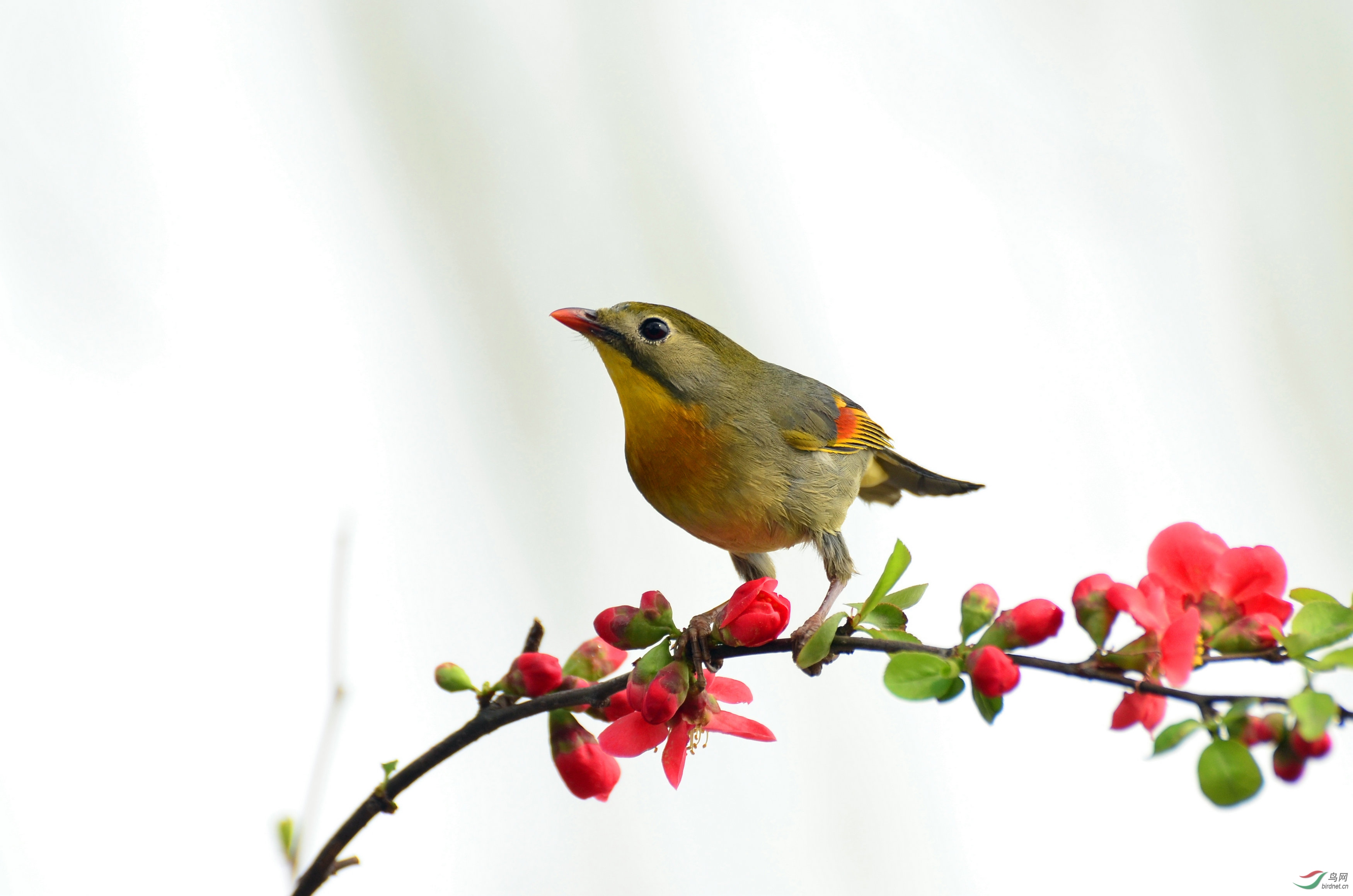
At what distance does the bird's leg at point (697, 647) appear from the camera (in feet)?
2.43

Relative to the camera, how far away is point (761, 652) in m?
0.72

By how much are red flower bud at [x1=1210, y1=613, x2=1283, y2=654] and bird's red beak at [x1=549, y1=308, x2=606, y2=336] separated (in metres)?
0.80

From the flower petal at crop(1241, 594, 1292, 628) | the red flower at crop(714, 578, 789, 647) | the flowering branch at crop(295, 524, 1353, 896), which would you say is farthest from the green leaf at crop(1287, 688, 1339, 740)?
the red flower at crop(714, 578, 789, 647)

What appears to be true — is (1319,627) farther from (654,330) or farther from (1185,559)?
(654,330)

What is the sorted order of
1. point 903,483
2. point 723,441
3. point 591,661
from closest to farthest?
point 591,661, point 723,441, point 903,483

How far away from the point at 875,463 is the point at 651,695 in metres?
0.88

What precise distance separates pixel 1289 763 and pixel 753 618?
350 millimetres

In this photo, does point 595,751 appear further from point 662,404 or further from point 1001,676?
point 662,404

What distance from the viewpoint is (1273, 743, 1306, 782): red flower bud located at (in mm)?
542

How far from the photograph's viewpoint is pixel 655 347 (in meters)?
1.20

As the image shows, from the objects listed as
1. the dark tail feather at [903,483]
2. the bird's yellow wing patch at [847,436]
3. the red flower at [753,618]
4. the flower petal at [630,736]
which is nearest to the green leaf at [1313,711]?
the red flower at [753,618]

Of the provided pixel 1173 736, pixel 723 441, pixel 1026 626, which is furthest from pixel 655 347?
pixel 1173 736

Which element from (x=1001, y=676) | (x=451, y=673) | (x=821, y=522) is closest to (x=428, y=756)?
(x=451, y=673)

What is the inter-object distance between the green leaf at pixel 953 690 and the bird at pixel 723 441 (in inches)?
15.8
